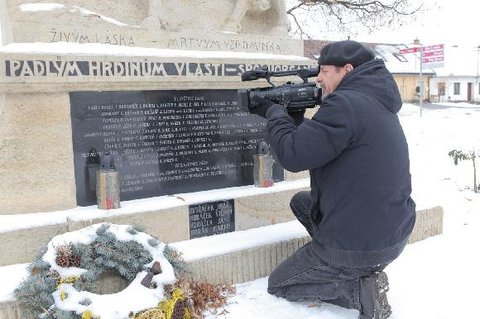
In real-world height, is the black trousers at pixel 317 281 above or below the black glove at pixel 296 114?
below

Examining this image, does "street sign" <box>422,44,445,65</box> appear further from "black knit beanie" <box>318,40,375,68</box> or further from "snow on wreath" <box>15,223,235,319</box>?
"snow on wreath" <box>15,223,235,319</box>

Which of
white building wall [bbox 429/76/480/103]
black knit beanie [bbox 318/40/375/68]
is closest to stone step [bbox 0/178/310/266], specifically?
black knit beanie [bbox 318/40/375/68]

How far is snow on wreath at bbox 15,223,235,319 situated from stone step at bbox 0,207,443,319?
355 millimetres

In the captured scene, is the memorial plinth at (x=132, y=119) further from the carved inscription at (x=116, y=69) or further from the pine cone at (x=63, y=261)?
the pine cone at (x=63, y=261)

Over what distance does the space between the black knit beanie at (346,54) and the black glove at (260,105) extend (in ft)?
1.62

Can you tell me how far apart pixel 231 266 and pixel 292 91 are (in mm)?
1273

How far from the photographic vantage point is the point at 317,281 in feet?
10.1

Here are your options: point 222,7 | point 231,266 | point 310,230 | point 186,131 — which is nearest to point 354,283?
point 310,230

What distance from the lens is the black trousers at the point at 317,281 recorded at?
2914mm

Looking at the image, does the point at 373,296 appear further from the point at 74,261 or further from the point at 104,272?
the point at 74,261

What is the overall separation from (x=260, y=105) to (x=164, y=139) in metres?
0.94

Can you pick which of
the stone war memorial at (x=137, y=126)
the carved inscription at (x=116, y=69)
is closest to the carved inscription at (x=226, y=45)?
the stone war memorial at (x=137, y=126)

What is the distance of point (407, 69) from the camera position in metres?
42.7

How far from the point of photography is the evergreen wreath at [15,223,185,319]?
8.26 ft
